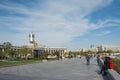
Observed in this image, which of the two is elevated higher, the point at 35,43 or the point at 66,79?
the point at 35,43

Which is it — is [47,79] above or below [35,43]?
below

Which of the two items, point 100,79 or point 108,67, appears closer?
point 100,79

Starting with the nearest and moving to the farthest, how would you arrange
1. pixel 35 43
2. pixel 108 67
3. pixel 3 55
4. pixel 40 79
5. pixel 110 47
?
1. pixel 40 79
2. pixel 108 67
3. pixel 3 55
4. pixel 35 43
5. pixel 110 47

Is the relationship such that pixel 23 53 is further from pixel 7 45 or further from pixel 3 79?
pixel 3 79

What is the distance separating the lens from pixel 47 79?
49.1 ft

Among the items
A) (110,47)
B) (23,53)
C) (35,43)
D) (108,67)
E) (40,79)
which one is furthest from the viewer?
(110,47)

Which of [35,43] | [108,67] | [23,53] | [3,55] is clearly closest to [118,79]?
[108,67]

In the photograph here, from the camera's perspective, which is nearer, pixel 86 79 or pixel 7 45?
pixel 86 79

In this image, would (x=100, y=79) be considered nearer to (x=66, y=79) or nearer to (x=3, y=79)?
(x=66, y=79)

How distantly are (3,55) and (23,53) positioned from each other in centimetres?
1556

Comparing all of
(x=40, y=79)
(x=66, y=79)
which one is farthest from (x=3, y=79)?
(x=66, y=79)

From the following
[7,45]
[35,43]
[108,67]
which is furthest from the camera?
[35,43]

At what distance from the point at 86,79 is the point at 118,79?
4.06 m

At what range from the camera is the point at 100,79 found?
1526 cm
